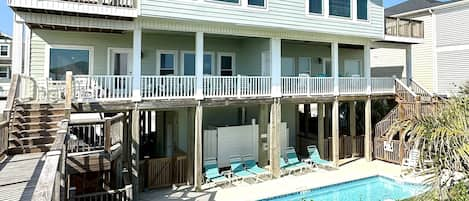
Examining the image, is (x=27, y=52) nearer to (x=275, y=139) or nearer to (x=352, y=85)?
(x=275, y=139)

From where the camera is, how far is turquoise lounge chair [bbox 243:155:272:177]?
15030 mm

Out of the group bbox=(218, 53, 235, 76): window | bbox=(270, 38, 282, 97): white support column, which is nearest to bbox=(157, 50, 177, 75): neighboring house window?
bbox=(218, 53, 235, 76): window

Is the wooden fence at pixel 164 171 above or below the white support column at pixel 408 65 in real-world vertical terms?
below

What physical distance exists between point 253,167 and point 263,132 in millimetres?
2055

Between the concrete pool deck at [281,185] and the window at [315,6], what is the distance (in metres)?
7.61

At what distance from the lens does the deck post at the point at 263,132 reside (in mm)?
16398

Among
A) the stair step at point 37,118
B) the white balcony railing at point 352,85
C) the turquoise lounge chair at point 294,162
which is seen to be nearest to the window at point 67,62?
the stair step at point 37,118

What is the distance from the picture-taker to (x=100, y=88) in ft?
38.1

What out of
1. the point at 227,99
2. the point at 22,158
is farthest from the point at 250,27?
the point at 22,158

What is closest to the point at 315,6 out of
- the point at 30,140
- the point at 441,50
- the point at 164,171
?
the point at 164,171

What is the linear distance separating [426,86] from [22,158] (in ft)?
78.7

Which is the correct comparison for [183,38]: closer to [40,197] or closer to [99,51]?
[99,51]

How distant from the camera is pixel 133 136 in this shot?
479 inches

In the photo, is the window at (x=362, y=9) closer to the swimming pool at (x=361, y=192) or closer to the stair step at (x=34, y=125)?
the swimming pool at (x=361, y=192)
